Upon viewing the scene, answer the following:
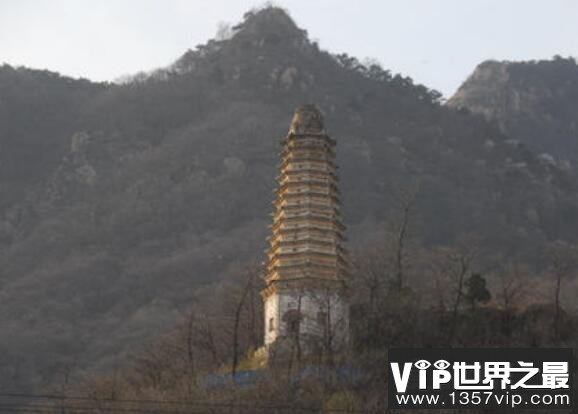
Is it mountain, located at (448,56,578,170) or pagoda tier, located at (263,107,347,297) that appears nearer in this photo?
pagoda tier, located at (263,107,347,297)

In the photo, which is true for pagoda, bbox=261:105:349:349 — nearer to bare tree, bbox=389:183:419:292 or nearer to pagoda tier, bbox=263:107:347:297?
pagoda tier, bbox=263:107:347:297

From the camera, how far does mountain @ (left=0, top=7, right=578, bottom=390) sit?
284 ft

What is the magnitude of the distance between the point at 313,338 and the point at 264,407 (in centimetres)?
535

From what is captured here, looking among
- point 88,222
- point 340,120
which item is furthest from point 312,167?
point 340,120

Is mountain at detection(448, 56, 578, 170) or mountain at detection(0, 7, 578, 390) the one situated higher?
mountain at detection(448, 56, 578, 170)

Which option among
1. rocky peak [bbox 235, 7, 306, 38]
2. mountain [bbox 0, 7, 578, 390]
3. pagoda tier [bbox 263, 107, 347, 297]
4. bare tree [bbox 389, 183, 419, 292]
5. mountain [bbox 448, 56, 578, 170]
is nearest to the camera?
pagoda tier [bbox 263, 107, 347, 297]

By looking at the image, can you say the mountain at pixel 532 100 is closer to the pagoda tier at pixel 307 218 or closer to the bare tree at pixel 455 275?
the bare tree at pixel 455 275

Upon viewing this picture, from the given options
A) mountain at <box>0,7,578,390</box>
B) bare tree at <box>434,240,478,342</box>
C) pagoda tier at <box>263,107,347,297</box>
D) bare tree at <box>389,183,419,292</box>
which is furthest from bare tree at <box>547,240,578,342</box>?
pagoda tier at <box>263,107,347,297</box>

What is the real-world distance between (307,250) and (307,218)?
1347 mm

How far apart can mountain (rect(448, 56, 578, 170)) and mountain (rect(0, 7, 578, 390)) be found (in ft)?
60.9

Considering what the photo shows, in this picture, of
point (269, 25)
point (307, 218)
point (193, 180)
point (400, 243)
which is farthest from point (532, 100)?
point (307, 218)

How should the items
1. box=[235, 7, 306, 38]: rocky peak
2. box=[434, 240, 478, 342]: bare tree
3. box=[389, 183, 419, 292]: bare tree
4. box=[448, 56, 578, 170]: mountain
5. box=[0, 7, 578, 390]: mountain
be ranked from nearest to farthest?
box=[434, 240, 478, 342]: bare tree
box=[389, 183, 419, 292]: bare tree
box=[0, 7, 578, 390]: mountain
box=[235, 7, 306, 38]: rocky peak
box=[448, 56, 578, 170]: mountain

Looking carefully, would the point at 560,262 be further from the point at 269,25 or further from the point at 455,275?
the point at 269,25

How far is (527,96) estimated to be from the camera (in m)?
150
